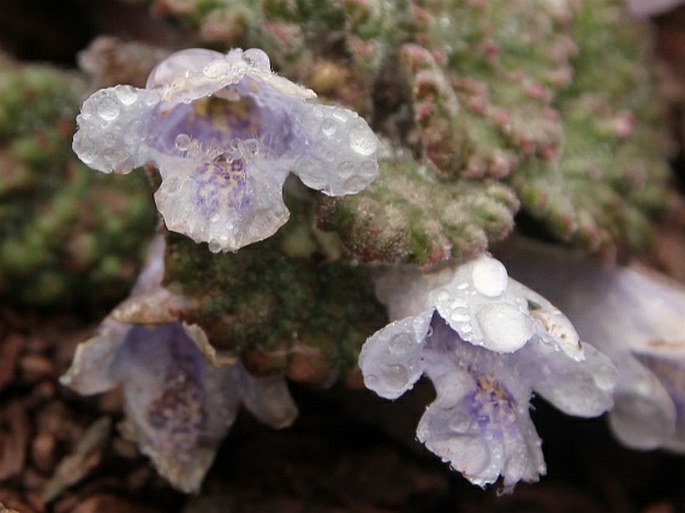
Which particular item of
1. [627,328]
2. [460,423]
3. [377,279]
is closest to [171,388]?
[377,279]

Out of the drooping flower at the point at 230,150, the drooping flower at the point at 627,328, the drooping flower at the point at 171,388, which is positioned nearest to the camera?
the drooping flower at the point at 230,150

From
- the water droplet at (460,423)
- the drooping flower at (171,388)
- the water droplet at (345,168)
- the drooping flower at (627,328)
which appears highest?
the water droplet at (345,168)

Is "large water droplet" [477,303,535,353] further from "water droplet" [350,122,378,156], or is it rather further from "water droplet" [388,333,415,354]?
"water droplet" [350,122,378,156]

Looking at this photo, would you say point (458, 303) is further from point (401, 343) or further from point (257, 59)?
point (257, 59)

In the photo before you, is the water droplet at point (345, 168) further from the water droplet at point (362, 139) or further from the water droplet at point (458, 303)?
the water droplet at point (458, 303)

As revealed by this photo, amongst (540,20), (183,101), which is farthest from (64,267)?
(540,20)

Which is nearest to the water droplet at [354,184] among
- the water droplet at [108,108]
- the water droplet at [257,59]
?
the water droplet at [257,59]

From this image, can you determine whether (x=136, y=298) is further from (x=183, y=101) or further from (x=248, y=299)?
(x=183, y=101)
